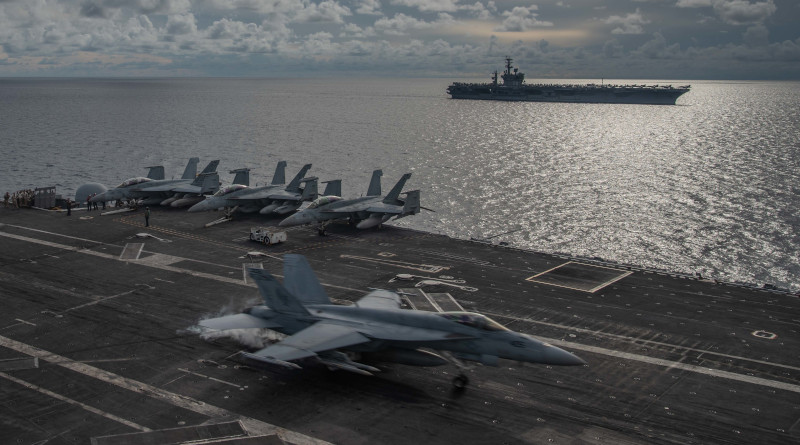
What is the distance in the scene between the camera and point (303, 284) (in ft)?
88.4

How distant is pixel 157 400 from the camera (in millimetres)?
22406

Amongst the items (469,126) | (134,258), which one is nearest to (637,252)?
(134,258)

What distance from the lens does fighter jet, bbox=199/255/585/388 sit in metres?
22.4

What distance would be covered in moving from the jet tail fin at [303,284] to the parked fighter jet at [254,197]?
27964 millimetres

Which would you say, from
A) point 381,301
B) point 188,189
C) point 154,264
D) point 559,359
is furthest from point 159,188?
point 559,359

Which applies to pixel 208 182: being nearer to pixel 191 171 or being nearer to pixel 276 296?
pixel 191 171

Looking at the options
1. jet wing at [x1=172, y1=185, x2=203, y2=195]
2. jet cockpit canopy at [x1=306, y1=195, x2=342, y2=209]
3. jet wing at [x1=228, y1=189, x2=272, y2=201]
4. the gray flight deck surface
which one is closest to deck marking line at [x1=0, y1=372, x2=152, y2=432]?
the gray flight deck surface

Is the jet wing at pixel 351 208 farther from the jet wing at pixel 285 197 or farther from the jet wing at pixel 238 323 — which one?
the jet wing at pixel 238 323

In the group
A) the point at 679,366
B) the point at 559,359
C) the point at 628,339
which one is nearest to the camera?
the point at 559,359

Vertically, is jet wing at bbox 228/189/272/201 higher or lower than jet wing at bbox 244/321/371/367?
higher

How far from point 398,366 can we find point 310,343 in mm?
4260

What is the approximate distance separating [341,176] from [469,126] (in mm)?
100328

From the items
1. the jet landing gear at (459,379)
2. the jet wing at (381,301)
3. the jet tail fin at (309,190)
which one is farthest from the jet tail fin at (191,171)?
the jet landing gear at (459,379)

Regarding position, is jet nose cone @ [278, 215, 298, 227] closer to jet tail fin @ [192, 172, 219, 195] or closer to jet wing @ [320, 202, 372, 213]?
jet wing @ [320, 202, 372, 213]
